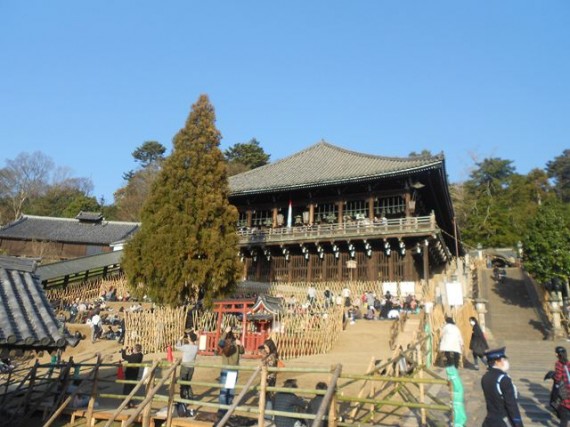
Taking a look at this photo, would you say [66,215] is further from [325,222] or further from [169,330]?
[169,330]

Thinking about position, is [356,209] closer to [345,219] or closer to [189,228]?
[345,219]

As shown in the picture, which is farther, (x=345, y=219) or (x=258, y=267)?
(x=258, y=267)

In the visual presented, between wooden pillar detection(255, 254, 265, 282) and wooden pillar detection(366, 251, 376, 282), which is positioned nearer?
wooden pillar detection(366, 251, 376, 282)

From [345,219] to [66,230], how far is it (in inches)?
1258

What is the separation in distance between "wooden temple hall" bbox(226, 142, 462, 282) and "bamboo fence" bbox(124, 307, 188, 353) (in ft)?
42.5

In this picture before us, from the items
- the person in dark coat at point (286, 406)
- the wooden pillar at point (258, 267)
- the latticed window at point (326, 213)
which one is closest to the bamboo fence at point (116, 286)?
the wooden pillar at point (258, 267)

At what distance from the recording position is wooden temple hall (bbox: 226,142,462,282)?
26969mm

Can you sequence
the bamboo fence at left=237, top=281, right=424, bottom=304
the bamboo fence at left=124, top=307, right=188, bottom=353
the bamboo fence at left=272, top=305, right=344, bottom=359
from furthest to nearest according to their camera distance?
the bamboo fence at left=237, top=281, right=424, bottom=304
the bamboo fence at left=124, top=307, right=188, bottom=353
the bamboo fence at left=272, top=305, right=344, bottom=359

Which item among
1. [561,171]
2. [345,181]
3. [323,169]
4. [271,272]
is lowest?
[271,272]

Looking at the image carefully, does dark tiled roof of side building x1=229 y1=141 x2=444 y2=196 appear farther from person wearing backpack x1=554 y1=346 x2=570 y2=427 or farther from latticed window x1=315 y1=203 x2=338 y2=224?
person wearing backpack x1=554 y1=346 x2=570 y2=427

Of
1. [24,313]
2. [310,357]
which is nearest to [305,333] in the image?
[310,357]

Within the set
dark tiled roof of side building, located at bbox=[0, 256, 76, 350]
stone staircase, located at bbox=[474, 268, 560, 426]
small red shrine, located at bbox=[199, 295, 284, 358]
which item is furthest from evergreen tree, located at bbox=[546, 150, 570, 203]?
dark tiled roof of side building, located at bbox=[0, 256, 76, 350]

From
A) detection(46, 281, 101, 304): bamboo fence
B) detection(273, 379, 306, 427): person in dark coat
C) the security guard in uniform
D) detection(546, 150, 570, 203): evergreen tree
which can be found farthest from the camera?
detection(546, 150, 570, 203): evergreen tree

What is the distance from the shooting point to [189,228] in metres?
20.1
